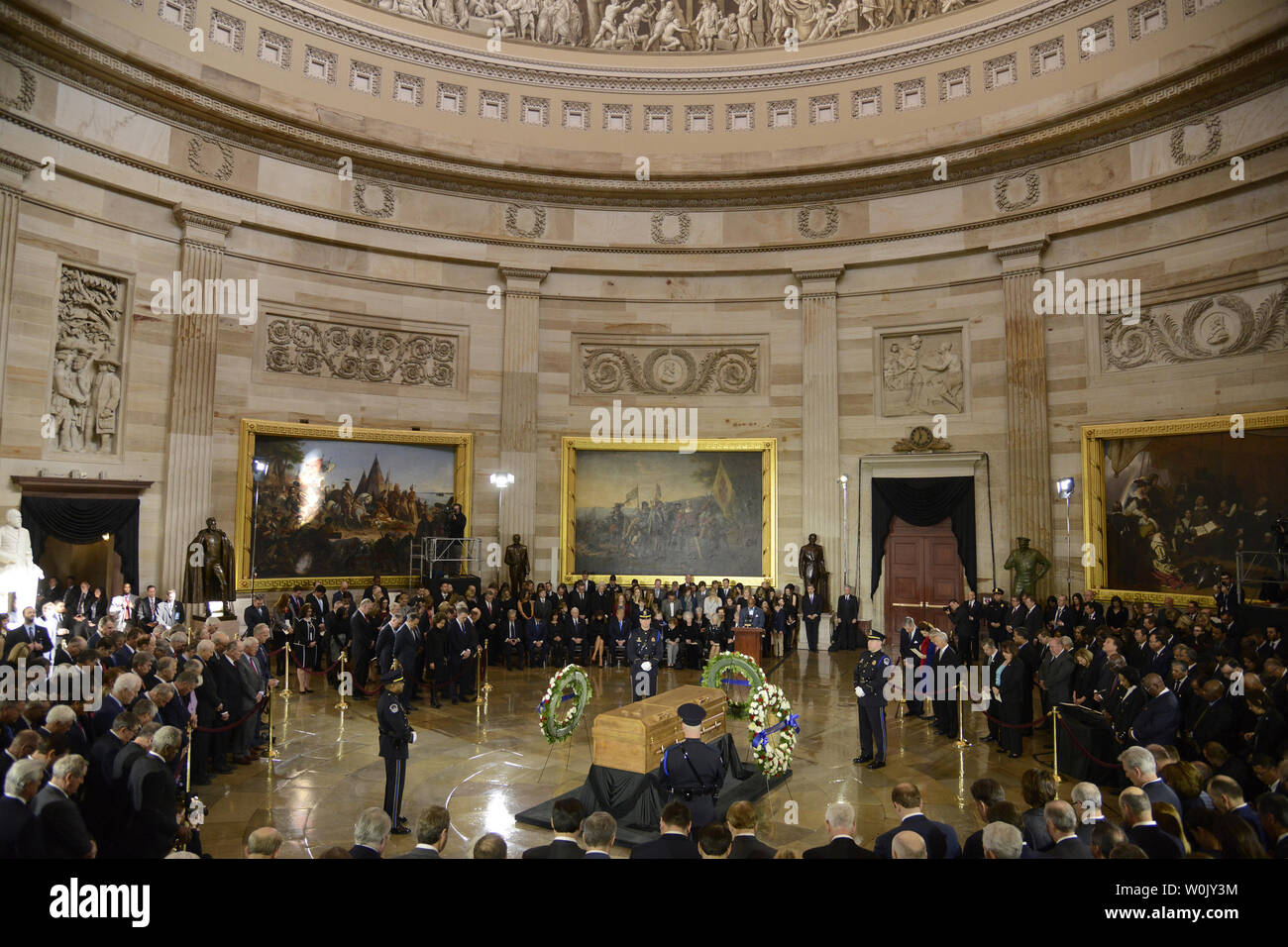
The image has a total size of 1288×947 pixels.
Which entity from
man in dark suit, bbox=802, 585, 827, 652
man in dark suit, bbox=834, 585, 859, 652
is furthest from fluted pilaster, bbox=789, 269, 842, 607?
man in dark suit, bbox=802, 585, 827, 652

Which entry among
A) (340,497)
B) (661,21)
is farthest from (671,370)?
(661,21)

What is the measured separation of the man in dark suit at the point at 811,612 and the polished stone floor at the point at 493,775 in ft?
19.4

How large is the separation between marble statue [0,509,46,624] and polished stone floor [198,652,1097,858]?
5753 millimetres

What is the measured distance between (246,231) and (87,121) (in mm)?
3842

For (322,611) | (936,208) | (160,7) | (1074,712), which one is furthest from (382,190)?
(1074,712)

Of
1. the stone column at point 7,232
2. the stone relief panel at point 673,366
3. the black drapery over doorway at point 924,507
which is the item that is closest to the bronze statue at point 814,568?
the black drapery over doorway at point 924,507

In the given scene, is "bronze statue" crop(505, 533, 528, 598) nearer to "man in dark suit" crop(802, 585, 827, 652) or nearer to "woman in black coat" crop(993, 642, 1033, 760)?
"man in dark suit" crop(802, 585, 827, 652)

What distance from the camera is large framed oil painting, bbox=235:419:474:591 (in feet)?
65.1

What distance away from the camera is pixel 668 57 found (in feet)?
78.8

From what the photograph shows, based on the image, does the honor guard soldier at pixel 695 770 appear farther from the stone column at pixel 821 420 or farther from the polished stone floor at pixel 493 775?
the stone column at pixel 821 420

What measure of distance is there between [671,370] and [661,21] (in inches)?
418

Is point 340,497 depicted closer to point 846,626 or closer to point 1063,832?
point 846,626

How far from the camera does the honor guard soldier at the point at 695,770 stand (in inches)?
307

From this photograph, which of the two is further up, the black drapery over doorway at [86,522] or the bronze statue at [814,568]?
the black drapery over doorway at [86,522]
